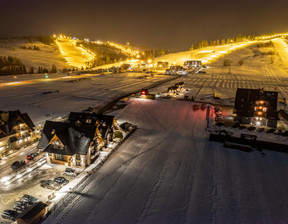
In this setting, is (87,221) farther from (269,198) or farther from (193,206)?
(269,198)

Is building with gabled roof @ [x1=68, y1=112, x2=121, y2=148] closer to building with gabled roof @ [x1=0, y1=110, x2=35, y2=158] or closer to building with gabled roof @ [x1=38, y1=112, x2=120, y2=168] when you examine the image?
building with gabled roof @ [x1=38, y1=112, x2=120, y2=168]

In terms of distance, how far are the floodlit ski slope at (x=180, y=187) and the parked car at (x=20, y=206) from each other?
2791 millimetres

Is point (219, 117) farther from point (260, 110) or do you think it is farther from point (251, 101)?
point (260, 110)

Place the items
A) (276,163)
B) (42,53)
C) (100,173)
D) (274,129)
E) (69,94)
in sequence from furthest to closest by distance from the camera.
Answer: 1. (42,53)
2. (69,94)
3. (274,129)
4. (276,163)
5. (100,173)

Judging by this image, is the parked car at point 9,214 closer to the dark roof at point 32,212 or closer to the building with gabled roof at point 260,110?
the dark roof at point 32,212

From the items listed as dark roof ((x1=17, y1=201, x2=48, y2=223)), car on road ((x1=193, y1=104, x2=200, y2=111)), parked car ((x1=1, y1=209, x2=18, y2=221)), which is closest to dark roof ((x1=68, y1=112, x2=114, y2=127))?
dark roof ((x1=17, y1=201, x2=48, y2=223))

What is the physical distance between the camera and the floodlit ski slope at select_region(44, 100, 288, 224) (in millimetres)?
17844

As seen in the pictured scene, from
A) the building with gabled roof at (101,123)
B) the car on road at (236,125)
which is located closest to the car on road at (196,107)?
the car on road at (236,125)

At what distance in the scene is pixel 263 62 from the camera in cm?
14638

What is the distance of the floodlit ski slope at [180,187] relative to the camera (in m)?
17.8

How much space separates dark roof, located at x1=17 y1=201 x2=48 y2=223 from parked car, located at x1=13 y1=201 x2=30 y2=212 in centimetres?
160

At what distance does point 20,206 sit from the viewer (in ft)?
58.4

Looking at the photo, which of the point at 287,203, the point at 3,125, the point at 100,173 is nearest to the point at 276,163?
the point at 287,203

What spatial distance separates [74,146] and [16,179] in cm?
737
